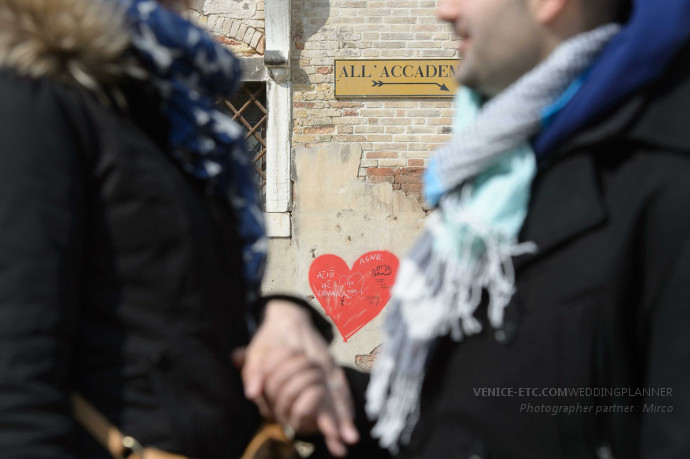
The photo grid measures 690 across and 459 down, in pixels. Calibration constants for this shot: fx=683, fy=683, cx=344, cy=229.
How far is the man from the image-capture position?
3.99ft

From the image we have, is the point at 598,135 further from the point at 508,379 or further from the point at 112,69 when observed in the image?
the point at 112,69

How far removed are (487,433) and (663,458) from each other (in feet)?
1.05

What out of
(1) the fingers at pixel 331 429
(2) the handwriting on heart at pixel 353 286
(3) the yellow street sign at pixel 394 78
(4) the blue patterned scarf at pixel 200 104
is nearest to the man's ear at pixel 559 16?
(4) the blue patterned scarf at pixel 200 104

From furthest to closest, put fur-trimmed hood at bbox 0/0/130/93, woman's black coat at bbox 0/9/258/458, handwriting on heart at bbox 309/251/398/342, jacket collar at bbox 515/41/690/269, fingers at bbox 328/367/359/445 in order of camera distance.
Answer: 1. handwriting on heart at bbox 309/251/398/342
2. fingers at bbox 328/367/359/445
3. jacket collar at bbox 515/41/690/269
4. fur-trimmed hood at bbox 0/0/130/93
5. woman's black coat at bbox 0/9/258/458

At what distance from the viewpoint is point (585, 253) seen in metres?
1.28

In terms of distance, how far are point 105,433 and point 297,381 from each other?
343 millimetres

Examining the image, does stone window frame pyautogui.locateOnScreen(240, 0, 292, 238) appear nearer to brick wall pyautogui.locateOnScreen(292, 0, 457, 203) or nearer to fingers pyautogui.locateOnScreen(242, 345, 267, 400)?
brick wall pyautogui.locateOnScreen(292, 0, 457, 203)

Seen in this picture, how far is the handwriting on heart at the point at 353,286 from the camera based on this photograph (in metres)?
6.90

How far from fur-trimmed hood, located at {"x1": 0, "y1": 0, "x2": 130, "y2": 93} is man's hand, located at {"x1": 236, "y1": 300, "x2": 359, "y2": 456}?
573 mm

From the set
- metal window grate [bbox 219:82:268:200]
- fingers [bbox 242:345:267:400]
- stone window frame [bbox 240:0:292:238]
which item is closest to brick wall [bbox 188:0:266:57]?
stone window frame [bbox 240:0:292:238]

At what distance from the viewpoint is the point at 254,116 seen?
7207 mm

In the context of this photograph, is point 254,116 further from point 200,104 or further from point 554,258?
point 554,258

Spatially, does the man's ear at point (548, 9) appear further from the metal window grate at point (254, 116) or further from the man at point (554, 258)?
the metal window grate at point (254, 116)

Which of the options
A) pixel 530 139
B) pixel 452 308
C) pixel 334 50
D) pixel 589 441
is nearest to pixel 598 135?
pixel 530 139
